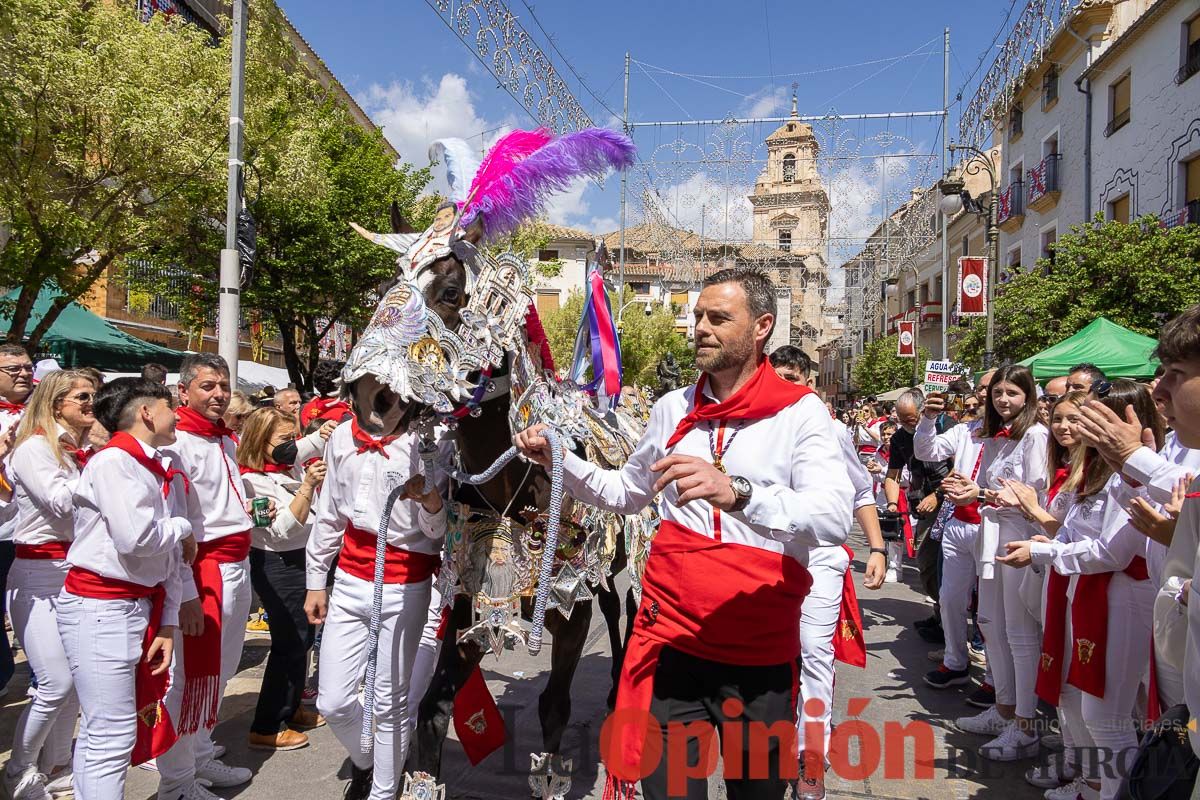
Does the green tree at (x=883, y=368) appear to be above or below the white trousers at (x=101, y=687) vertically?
above

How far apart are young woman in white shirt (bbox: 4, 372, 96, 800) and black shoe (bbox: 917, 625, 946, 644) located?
615 centimetres

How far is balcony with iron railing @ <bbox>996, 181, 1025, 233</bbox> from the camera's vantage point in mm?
23359

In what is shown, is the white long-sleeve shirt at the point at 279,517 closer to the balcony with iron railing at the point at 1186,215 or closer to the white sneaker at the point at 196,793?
the white sneaker at the point at 196,793

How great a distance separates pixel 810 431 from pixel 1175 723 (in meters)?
1.14

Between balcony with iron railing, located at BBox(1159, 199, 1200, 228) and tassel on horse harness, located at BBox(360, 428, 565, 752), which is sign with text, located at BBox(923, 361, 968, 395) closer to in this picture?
balcony with iron railing, located at BBox(1159, 199, 1200, 228)

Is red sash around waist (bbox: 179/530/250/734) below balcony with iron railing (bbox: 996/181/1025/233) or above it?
below

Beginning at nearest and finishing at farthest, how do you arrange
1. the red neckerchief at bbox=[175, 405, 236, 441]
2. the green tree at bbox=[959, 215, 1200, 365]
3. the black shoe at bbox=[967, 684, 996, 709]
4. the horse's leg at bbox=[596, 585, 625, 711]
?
the red neckerchief at bbox=[175, 405, 236, 441] < the horse's leg at bbox=[596, 585, 625, 711] < the black shoe at bbox=[967, 684, 996, 709] < the green tree at bbox=[959, 215, 1200, 365]

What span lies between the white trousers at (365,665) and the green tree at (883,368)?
30240 millimetres

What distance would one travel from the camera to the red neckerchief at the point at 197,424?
11.9ft

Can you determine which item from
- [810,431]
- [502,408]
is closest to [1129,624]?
[810,431]

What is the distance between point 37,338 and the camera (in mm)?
11797

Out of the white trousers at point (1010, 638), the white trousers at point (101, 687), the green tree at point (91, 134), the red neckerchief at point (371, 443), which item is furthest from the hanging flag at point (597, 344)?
the green tree at point (91, 134)

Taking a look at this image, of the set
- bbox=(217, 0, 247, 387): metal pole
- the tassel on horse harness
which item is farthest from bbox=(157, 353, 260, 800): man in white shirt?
bbox=(217, 0, 247, 387): metal pole

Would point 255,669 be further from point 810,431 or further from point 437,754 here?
point 810,431
